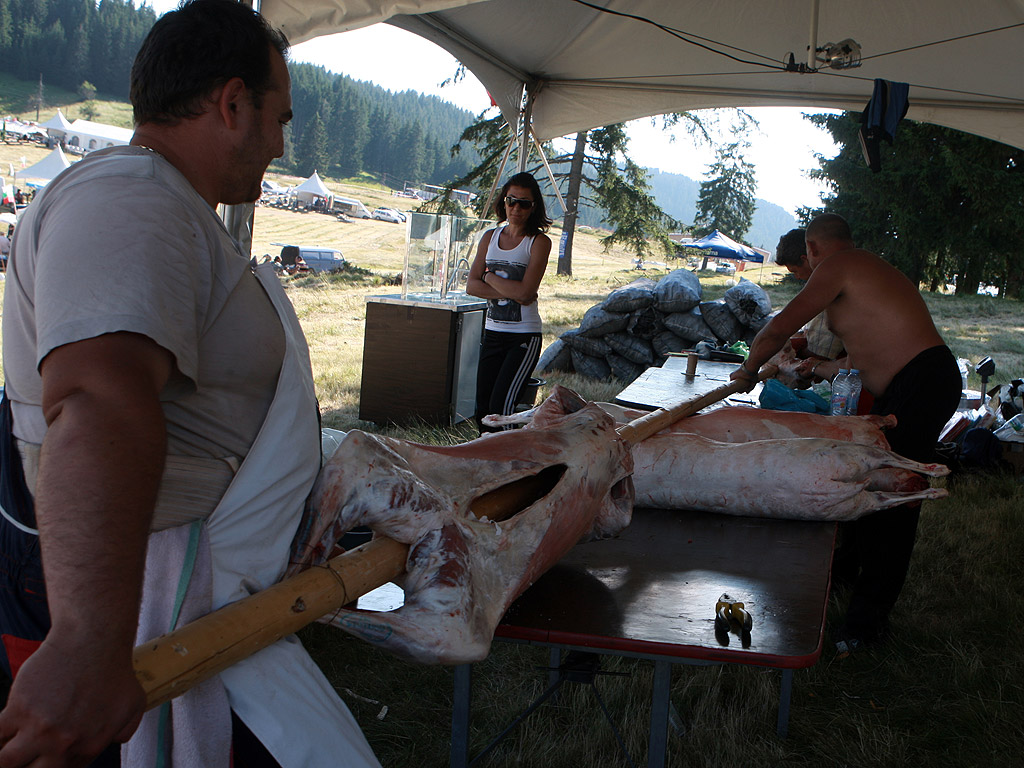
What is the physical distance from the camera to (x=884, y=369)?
3.70m

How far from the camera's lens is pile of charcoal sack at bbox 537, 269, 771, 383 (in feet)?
28.8

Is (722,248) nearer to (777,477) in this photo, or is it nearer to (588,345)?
(588,345)

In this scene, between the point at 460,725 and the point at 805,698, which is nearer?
the point at 460,725

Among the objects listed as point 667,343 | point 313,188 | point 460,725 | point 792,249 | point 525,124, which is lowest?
point 460,725

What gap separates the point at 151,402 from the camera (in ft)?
3.28

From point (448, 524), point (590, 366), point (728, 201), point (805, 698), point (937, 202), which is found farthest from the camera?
point (728, 201)

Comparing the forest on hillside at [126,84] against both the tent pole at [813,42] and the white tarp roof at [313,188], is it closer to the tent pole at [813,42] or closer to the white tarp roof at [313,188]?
the white tarp roof at [313,188]

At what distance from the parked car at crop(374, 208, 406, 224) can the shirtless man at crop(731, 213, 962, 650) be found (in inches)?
1806

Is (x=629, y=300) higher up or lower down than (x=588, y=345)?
higher up

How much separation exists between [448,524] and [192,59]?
916 millimetres

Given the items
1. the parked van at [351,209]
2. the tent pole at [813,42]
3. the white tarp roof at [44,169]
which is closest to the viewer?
the tent pole at [813,42]

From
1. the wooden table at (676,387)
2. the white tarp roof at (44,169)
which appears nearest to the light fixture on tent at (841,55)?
the wooden table at (676,387)

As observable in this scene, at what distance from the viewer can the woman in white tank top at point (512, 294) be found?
200 inches

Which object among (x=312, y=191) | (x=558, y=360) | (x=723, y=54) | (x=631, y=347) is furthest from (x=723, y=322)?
(x=312, y=191)
